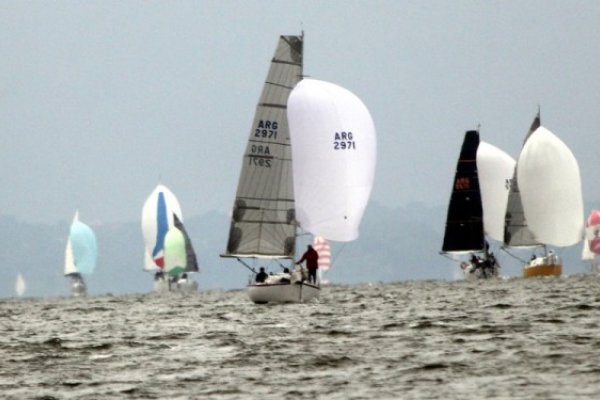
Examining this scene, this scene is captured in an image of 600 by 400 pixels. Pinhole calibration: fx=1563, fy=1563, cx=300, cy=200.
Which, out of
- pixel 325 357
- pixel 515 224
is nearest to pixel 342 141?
pixel 325 357

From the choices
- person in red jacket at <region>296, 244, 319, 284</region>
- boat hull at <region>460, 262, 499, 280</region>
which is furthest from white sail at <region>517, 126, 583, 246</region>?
person in red jacket at <region>296, 244, 319, 284</region>

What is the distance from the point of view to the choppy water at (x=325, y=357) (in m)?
20.8

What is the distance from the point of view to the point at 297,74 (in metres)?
50.6

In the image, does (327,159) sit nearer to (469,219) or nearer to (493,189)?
(469,219)

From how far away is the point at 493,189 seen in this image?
93.8 metres

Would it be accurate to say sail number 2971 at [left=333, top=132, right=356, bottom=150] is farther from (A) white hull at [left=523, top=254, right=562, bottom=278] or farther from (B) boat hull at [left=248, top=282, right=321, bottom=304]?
(A) white hull at [left=523, top=254, right=562, bottom=278]

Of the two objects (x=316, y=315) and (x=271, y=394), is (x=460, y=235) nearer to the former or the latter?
(x=316, y=315)

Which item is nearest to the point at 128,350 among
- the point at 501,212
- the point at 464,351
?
the point at 464,351

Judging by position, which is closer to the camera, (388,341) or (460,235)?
(388,341)

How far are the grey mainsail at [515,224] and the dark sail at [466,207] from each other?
1.83m

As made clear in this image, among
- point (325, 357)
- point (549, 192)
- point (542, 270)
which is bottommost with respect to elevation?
point (325, 357)

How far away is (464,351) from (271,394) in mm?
5127

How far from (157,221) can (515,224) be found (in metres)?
44.7

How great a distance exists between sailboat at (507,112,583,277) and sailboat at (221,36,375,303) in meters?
37.4
